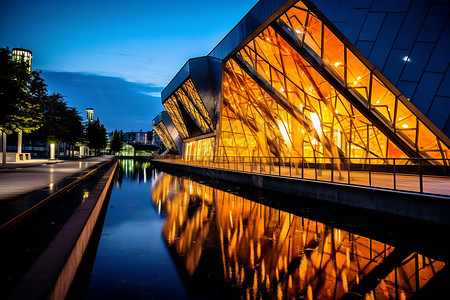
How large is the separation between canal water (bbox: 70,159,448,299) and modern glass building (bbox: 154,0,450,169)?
3554 mm

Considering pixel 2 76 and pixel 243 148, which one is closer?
pixel 2 76

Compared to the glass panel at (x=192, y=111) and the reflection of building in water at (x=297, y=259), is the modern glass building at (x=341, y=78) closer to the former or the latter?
the reflection of building in water at (x=297, y=259)

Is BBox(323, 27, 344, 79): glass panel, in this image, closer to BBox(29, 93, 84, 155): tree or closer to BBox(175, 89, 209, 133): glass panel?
BBox(175, 89, 209, 133): glass panel

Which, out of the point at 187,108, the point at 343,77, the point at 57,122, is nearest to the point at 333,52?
the point at 343,77

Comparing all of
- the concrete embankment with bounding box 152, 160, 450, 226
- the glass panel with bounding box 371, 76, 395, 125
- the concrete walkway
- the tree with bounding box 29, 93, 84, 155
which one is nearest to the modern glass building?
the glass panel with bounding box 371, 76, 395, 125

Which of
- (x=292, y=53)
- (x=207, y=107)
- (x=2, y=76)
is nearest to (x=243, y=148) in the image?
Answer: (x=207, y=107)

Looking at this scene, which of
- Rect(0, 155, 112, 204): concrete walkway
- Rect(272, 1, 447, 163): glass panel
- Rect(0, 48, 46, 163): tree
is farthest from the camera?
Rect(0, 48, 46, 163): tree

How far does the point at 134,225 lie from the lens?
8.50 meters

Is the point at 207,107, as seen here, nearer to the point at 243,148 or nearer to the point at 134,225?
the point at 243,148

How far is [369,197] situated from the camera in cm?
997

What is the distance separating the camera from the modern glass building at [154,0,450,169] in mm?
12930

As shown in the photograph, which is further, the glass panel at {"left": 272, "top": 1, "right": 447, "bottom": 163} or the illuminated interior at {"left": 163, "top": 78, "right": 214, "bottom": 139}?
the illuminated interior at {"left": 163, "top": 78, "right": 214, "bottom": 139}

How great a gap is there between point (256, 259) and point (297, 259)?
0.76m

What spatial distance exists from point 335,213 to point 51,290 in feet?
29.8
